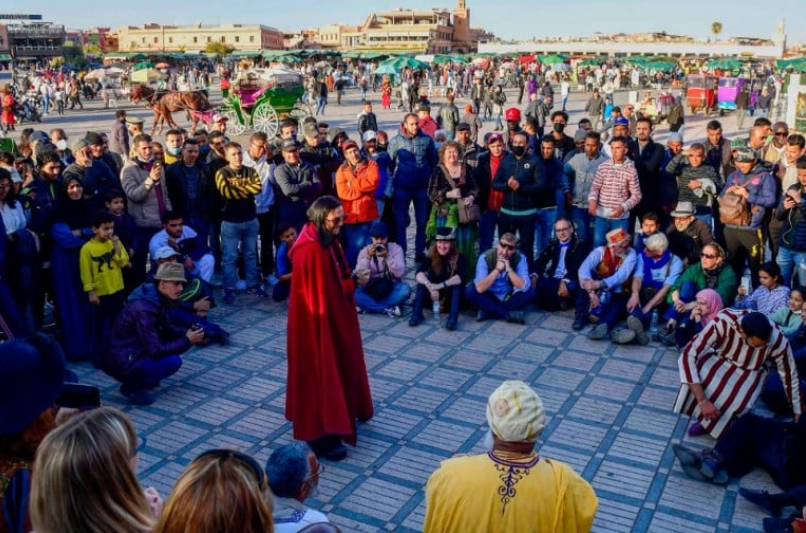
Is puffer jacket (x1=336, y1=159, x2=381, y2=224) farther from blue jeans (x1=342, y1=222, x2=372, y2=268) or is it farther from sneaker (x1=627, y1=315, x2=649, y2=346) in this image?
sneaker (x1=627, y1=315, x2=649, y2=346)

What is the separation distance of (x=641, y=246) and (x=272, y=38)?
119m

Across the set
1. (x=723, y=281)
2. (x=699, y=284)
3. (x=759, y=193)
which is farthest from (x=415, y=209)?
(x=759, y=193)

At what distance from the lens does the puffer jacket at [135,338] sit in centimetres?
605

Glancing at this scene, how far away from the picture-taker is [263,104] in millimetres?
21000

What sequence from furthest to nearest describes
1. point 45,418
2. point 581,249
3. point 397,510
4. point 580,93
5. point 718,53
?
point 718,53
point 580,93
point 581,249
point 397,510
point 45,418

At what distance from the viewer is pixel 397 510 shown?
185 inches

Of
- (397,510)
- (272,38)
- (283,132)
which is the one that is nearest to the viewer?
(397,510)

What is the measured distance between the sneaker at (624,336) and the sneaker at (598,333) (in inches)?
5.0

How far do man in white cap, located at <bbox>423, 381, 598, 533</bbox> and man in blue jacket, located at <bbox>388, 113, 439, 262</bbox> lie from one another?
6588 mm

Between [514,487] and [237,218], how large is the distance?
6.05m

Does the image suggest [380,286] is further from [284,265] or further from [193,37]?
[193,37]

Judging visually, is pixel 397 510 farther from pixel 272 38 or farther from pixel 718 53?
pixel 272 38

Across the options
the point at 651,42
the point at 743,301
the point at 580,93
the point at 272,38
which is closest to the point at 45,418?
the point at 743,301

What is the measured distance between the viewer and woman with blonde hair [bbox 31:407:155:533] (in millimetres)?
2275
